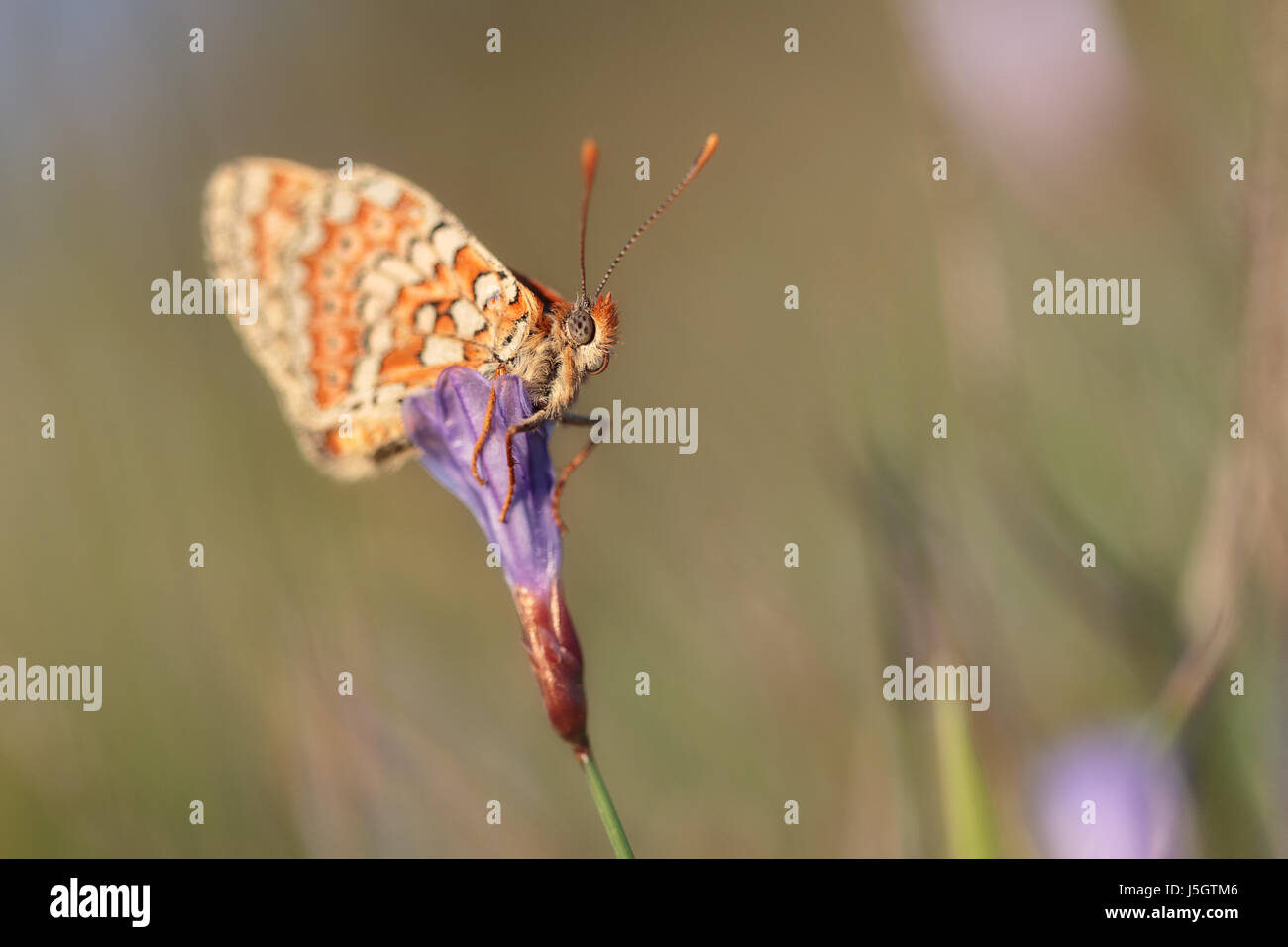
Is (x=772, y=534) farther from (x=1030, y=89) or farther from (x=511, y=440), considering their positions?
(x=511, y=440)

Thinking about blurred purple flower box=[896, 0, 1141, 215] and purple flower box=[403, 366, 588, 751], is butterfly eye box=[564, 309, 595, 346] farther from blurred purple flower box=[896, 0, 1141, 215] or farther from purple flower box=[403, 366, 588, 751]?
blurred purple flower box=[896, 0, 1141, 215]

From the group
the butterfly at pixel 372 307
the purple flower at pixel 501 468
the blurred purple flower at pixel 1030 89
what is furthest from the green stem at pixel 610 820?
the blurred purple flower at pixel 1030 89

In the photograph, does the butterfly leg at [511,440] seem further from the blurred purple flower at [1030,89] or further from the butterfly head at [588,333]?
the blurred purple flower at [1030,89]

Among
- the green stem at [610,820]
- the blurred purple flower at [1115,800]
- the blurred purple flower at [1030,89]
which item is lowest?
the blurred purple flower at [1115,800]

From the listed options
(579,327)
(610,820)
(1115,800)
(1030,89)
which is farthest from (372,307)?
(1030,89)

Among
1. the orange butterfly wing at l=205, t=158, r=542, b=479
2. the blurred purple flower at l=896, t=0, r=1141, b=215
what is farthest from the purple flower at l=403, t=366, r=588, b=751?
the blurred purple flower at l=896, t=0, r=1141, b=215
